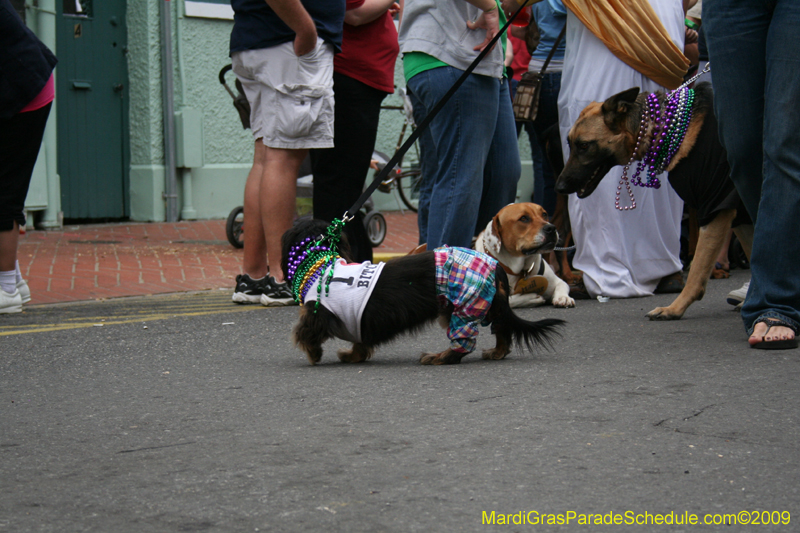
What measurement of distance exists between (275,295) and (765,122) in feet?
8.82

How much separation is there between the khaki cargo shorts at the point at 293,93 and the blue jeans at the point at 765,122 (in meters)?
2.04

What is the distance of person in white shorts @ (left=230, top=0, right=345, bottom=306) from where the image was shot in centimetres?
480

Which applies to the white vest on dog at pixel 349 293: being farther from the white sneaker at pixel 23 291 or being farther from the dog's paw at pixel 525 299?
the white sneaker at pixel 23 291

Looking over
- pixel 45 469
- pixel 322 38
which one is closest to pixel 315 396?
pixel 45 469

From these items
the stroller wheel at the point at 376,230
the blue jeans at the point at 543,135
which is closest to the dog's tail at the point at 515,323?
the blue jeans at the point at 543,135

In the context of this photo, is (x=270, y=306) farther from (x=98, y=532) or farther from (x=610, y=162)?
(x=98, y=532)

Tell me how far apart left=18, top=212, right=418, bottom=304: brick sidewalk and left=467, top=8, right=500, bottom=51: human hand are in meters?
2.40

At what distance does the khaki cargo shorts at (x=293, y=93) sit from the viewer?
4797mm

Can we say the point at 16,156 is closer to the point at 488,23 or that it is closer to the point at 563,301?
the point at 488,23

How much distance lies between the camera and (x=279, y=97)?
15.9 feet

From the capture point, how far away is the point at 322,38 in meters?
4.82

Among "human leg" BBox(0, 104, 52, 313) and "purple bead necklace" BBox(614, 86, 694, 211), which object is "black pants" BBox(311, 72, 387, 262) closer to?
"human leg" BBox(0, 104, 52, 313)

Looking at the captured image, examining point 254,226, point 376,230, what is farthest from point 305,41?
point 376,230

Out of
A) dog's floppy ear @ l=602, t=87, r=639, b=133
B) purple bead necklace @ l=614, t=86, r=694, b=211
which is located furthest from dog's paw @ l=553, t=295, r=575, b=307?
dog's floppy ear @ l=602, t=87, r=639, b=133
